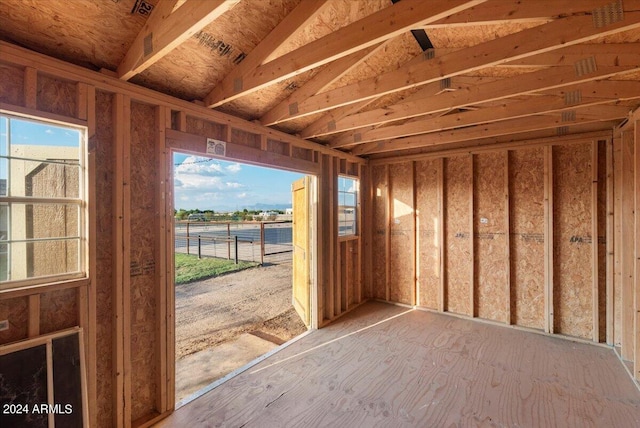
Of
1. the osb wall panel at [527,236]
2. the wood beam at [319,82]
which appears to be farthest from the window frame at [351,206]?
the osb wall panel at [527,236]

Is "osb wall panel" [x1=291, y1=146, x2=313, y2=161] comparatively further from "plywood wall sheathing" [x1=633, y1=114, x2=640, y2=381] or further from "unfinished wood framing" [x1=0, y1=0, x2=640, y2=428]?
"plywood wall sheathing" [x1=633, y1=114, x2=640, y2=381]

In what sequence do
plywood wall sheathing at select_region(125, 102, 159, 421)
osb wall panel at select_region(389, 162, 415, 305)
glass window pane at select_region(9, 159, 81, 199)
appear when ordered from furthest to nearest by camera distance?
1. osb wall panel at select_region(389, 162, 415, 305)
2. plywood wall sheathing at select_region(125, 102, 159, 421)
3. glass window pane at select_region(9, 159, 81, 199)

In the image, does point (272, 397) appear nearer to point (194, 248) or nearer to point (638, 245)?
point (638, 245)

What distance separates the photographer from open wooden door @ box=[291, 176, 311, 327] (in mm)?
4301

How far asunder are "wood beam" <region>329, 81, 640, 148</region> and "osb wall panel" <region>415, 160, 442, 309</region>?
144 centimetres

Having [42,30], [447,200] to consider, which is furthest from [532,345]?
[42,30]

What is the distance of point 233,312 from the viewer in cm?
492

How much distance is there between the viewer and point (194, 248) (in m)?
11.9

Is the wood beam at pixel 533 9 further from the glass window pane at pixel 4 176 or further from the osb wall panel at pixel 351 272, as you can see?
the osb wall panel at pixel 351 272

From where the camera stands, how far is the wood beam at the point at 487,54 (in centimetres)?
162

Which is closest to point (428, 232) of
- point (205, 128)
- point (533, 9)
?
point (533, 9)

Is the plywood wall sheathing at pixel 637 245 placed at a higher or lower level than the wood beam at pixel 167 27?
lower

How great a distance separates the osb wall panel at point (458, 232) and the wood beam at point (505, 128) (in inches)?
31.5

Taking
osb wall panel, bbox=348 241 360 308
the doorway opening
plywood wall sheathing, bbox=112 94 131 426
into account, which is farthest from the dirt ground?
plywood wall sheathing, bbox=112 94 131 426
